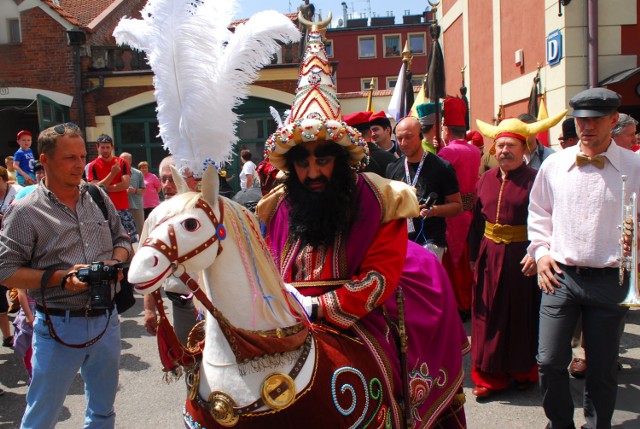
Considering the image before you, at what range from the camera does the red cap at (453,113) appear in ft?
20.2

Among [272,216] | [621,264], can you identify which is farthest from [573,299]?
[272,216]

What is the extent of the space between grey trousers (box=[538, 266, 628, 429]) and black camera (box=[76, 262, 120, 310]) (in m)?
2.34

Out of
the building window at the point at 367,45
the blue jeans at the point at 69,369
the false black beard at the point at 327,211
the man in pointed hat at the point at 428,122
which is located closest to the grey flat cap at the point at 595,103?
the false black beard at the point at 327,211

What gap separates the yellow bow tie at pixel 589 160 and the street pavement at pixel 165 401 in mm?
1777

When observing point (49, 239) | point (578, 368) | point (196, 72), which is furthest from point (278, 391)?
point (578, 368)

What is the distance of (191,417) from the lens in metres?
2.01

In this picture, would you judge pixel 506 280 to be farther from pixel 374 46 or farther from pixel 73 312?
pixel 374 46

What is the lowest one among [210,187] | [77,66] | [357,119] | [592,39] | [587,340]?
[587,340]

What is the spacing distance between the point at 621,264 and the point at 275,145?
1817 millimetres

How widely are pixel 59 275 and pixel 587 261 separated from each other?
2.68 meters

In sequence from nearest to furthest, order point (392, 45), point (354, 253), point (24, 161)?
point (354, 253) < point (24, 161) < point (392, 45)

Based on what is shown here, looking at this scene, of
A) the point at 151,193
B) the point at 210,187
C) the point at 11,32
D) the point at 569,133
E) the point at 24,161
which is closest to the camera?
the point at 210,187

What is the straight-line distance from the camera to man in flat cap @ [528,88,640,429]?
9.70 feet

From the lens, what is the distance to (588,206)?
9.86ft
